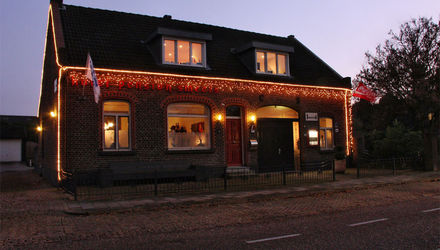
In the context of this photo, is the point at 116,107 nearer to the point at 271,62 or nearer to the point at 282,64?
the point at 271,62

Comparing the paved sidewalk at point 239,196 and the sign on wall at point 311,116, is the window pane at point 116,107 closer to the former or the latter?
the paved sidewalk at point 239,196

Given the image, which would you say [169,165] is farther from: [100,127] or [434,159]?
[434,159]

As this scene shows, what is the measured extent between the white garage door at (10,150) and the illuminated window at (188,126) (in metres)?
37.1

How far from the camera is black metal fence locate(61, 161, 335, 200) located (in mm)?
13094

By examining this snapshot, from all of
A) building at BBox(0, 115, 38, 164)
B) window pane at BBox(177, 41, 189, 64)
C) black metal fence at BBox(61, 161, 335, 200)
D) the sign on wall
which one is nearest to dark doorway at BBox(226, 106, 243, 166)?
black metal fence at BBox(61, 161, 335, 200)

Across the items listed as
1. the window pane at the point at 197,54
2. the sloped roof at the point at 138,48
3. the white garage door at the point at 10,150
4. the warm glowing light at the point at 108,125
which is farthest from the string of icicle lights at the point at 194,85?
the white garage door at the point at 10,150

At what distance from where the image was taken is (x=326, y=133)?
2247 cm

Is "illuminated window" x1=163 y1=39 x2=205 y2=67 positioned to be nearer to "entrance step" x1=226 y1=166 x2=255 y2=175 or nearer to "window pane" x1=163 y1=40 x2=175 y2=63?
"window pane" x1=163 y1=40 x2=175 y2=63

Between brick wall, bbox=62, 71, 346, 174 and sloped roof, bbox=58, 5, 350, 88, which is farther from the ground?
sloped roof, bbox=58, 5, 350, 88

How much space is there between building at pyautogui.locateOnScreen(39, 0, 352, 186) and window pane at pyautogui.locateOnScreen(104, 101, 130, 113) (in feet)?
0.14

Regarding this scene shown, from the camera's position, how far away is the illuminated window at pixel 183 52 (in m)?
18.1

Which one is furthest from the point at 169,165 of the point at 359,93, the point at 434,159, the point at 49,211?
the point at 434,159

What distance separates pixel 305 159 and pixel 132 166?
9.70 meters

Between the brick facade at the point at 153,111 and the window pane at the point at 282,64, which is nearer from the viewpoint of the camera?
the brick facade at the point at 153,111
